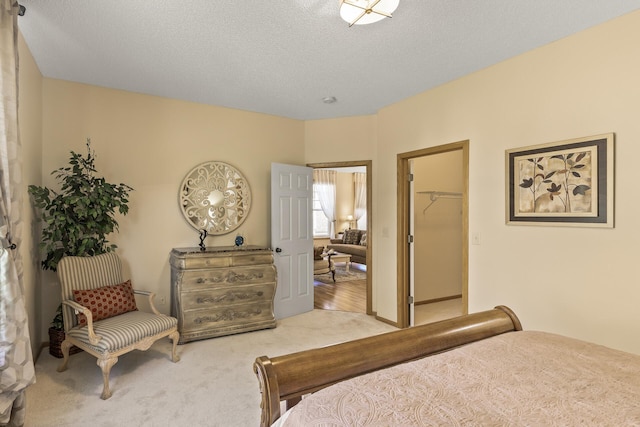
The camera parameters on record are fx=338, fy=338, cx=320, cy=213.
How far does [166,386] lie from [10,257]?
1.40 meters

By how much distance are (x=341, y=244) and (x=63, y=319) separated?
21.8ft

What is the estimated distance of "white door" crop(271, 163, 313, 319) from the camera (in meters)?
4.36

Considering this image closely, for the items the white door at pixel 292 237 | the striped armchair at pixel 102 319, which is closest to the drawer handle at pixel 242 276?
the white door at pixel 292 237

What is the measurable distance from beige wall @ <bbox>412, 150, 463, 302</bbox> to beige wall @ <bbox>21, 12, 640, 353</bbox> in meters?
0.90

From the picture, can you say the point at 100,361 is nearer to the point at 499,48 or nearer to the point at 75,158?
the point at 75,158

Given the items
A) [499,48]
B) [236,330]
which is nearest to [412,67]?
[499,48]

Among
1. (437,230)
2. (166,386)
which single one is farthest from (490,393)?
(437,230)

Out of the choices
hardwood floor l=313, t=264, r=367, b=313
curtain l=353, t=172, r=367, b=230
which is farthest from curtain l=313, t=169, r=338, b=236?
hardwood floor l=313, t=264, r=367, b=313

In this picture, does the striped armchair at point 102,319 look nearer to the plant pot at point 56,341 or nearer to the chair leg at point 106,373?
the chair leg at point 106,373

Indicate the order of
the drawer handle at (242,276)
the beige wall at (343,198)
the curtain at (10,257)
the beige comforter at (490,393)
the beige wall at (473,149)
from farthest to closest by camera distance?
the beige wall at (343,198) → the drawer handle at (242,276) → the beige wall at (473,149) → the curtain at (10,257) → the beige comforter at (490,393)

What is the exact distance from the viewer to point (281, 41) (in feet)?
8.59

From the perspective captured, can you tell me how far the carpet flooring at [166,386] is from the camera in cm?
221

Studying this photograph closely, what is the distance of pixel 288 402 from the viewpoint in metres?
1.38

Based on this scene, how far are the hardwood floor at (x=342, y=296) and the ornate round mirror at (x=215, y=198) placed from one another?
71.9 inches
